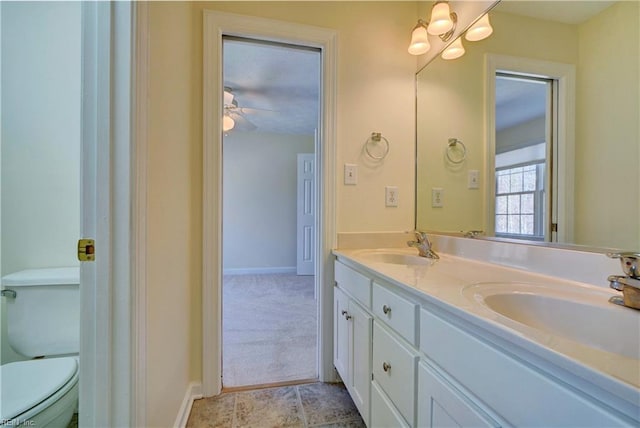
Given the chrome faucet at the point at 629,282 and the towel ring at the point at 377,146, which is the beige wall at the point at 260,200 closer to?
the towel ring at the point at 377,146

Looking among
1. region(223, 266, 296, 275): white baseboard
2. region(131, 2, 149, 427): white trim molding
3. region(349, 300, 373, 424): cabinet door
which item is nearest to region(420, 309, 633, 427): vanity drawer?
region(349, 300, 373, 424): cabinet door

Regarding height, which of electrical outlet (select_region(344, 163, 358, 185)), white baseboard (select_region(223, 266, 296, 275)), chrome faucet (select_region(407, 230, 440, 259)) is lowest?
white baseboard (select_region(223, 266, 296, 275))

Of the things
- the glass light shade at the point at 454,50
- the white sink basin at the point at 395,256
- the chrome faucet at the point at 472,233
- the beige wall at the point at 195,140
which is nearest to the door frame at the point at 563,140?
the chrome faucet at the point at 472,233

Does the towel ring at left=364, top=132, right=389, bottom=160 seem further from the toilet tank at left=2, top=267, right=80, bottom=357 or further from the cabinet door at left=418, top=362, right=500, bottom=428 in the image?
the toilet tank at left=2, top=267, right=80, bottom=357

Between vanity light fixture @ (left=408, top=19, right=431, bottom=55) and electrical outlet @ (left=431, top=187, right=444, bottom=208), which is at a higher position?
vanity light fixture @ (left=408, top=19, right=431, bottom=55)

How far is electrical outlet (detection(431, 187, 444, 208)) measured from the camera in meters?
1.60

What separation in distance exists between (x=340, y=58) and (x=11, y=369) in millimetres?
2100

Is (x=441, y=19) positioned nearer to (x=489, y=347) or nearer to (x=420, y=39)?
(x=420, y=39)

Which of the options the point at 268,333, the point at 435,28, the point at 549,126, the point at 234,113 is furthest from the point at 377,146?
the point at 234,113

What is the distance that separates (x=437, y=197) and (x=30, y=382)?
2.02 m

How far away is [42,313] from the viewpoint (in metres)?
1.24

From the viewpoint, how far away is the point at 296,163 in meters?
4.59

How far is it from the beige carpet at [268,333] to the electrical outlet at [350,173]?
1215 millimetres

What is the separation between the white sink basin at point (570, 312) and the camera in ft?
Answer: 1.91
